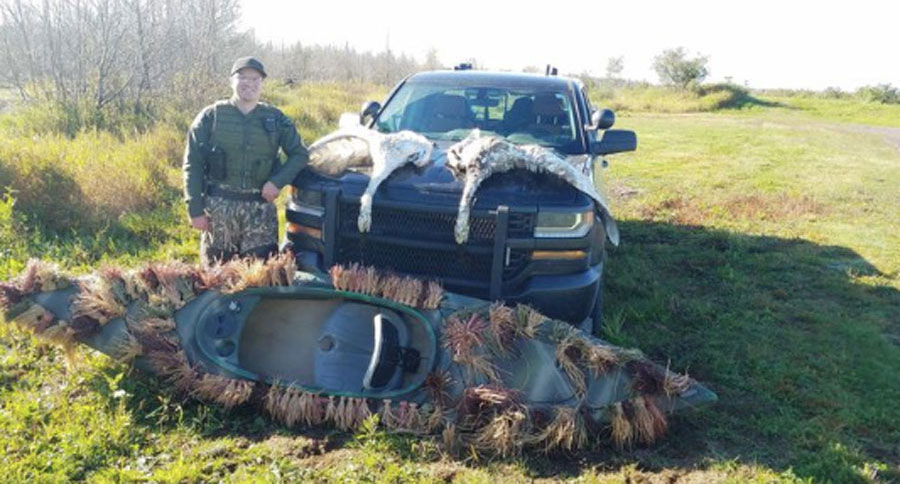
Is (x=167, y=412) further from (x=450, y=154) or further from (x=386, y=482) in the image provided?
(x=450, y=154)

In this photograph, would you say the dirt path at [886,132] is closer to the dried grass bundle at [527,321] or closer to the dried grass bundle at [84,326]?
the dried grass bundle at [527,321]

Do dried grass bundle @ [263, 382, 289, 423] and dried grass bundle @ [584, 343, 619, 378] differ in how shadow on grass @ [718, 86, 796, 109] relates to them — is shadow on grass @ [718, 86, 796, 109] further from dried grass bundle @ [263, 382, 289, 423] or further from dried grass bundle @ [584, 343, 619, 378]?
dried grass bundle @ [263, 382, 289, 423]

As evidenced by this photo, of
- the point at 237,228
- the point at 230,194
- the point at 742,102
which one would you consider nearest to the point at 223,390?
the point at 237,228

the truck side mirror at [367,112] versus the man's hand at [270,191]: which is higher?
the truck side mirror at [367,112]

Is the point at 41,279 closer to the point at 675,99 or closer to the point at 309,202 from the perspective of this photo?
the point at 309,202

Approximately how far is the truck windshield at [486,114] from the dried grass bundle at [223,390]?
7.87 feet

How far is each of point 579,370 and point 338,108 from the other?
15319mm

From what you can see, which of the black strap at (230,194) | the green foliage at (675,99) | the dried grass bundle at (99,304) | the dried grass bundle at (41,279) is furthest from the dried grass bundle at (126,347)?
the green foliage at (675,99)

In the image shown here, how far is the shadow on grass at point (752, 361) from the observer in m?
3.15

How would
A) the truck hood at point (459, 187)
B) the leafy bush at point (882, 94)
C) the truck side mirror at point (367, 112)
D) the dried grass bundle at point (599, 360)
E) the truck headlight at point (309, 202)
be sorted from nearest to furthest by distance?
the dried grass bundle at point (599, 360) < the truck hood at point (459, 187) < the truck headlight at point (309, 202) < the truck side mirror at point (367, 112) < the leafy bush at point (882, 94)

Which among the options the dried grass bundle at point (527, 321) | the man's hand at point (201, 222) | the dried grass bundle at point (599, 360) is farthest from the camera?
the man's hand at point (201, 222)

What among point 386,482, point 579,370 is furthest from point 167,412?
point 579,370

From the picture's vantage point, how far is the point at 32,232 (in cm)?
605

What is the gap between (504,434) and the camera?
299 centimetres
